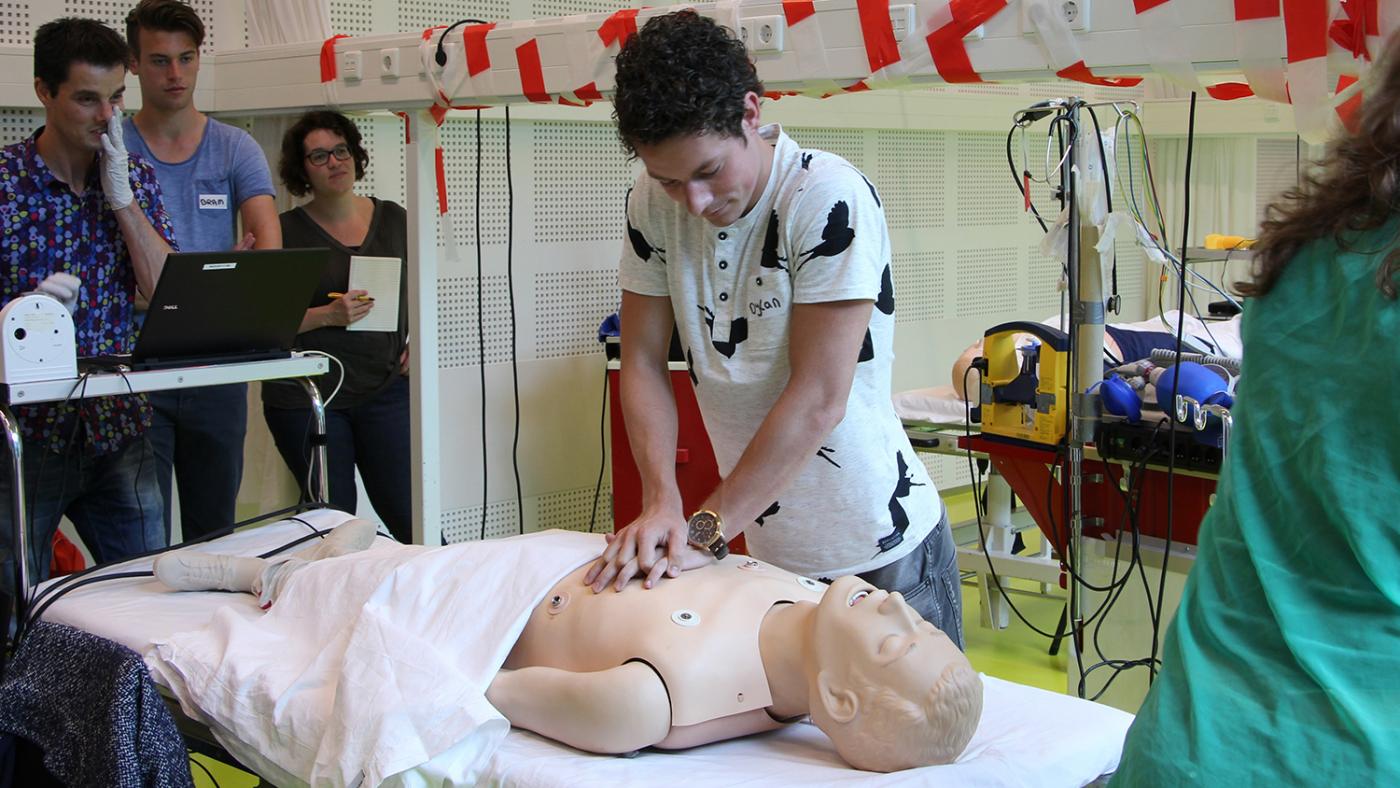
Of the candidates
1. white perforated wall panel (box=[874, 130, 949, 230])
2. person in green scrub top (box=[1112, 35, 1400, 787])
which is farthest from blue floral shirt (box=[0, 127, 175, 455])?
white perforated wall panel (box=[874, 130, 949, 230])

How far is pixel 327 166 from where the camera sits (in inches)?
141

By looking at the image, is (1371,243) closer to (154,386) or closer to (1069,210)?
(1069,210)

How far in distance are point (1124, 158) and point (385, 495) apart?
2.12 metres

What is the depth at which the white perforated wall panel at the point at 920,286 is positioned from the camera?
19.0ft

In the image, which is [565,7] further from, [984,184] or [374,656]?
[374,656]

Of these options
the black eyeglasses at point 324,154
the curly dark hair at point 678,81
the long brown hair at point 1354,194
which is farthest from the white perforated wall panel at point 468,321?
the long brown hair at point 1354,194

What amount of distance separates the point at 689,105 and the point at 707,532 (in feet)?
1.94

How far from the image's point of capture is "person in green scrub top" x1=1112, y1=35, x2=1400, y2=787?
0.83 metres

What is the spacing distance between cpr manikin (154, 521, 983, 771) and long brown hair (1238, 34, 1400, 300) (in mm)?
768

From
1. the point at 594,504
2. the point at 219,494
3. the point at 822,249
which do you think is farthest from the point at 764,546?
the point at 594,504

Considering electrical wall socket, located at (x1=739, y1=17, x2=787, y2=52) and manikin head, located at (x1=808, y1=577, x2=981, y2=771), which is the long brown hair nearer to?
manikin head, located at (x1=808, y1=577, x2=981, y2=771)

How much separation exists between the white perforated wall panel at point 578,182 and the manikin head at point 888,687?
305 centimetres

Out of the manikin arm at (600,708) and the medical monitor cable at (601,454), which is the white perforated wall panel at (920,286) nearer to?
the medical monitor cable at (601,454)

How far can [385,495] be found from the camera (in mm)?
3680
